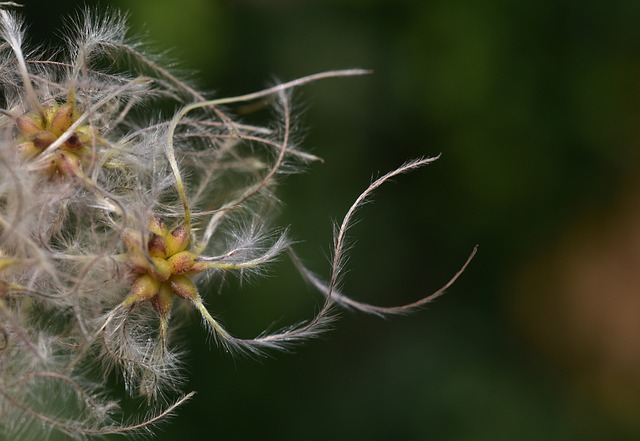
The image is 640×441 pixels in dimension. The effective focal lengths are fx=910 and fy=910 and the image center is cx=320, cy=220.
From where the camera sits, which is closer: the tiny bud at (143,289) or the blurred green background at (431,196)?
the tiny bud at (143,289)

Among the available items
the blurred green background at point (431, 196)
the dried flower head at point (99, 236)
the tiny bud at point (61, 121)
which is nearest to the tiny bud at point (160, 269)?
the dried flower head at point (99, 236)

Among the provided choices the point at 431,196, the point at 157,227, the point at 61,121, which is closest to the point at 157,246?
the point at 157,227

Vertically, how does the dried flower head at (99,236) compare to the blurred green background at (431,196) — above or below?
above

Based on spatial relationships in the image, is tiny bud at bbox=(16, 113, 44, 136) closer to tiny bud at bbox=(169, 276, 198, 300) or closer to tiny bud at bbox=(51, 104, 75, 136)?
tiny bud at bbox=(51, 104, 75, 136)

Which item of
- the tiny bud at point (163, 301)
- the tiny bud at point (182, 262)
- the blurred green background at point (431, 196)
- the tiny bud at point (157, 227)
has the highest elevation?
the tiny bud at point (157, 227)

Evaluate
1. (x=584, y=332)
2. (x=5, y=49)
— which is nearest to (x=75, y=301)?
(x=5, y=49)

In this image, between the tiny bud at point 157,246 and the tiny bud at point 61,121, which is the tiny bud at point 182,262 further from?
the tiny bud at point 61,121

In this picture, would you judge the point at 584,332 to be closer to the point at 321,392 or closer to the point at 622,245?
the point at 622,245

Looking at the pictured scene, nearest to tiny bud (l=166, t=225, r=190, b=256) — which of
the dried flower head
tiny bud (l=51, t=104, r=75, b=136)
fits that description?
the dried flower head
